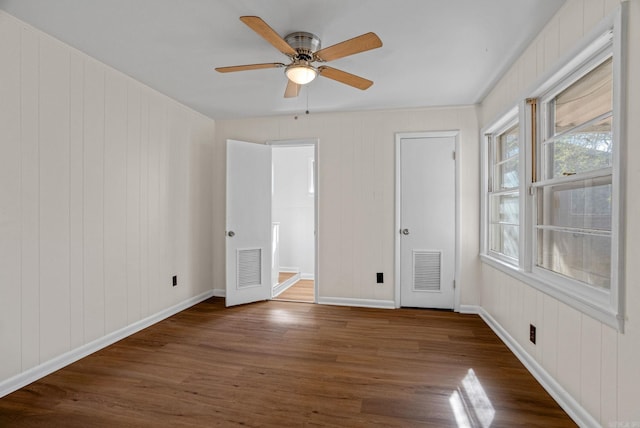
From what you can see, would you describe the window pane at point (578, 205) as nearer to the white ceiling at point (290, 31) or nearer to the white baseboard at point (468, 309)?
the white ceiling at point (290, 31)

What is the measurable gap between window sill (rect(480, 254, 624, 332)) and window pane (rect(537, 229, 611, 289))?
4.6 inches

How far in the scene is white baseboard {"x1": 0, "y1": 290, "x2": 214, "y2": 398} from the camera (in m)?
1.99

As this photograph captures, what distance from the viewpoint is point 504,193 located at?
2943 millimetres

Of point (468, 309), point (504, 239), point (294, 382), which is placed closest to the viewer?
point (294, 382)

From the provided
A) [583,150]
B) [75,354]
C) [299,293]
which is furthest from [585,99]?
[75,354]

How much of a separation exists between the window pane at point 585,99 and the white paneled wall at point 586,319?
206mm

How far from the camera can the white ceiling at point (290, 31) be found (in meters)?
1.88

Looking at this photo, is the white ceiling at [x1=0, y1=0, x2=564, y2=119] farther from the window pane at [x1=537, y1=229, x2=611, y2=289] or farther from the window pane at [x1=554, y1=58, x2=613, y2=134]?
the window pane at [x1=537, y1=229, x2=611, y2=289]

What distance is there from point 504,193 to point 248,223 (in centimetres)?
280

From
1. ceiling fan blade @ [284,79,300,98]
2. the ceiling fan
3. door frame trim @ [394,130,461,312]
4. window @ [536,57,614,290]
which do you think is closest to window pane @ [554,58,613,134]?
window @ [536,57,614,290]

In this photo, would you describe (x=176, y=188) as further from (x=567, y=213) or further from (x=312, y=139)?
(x=567, y=213)

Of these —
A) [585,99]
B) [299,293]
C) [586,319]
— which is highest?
[585,99]

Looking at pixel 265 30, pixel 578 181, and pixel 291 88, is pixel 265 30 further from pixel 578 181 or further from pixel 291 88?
pixel 578 181

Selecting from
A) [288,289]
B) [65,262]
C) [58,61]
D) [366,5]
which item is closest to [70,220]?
[65,262]
